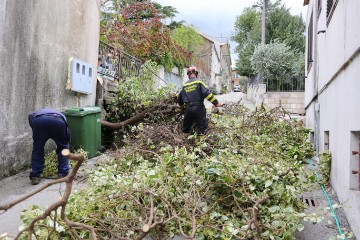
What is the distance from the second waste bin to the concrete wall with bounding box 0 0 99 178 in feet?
1.44

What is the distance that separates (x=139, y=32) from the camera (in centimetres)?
1541

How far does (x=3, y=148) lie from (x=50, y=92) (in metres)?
1.75

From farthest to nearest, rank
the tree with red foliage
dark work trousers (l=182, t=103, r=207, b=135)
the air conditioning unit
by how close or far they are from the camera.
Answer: the tree with red foliage < the air conditioning unit < dark work trousers (l=182, t=103, r=207, b=135)

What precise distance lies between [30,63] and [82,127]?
166cm

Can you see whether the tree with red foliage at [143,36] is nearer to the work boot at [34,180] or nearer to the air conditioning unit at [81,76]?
the air conditioning unit at [81,76]

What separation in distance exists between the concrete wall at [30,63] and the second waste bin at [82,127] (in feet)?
1.44

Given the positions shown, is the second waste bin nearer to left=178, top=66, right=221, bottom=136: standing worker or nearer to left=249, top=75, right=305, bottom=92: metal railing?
left=178, top=66, right=221, bottom=136: standing worker

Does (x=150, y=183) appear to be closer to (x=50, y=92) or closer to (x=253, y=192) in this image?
(x=253, y=192)

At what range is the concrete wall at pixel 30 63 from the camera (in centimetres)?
562

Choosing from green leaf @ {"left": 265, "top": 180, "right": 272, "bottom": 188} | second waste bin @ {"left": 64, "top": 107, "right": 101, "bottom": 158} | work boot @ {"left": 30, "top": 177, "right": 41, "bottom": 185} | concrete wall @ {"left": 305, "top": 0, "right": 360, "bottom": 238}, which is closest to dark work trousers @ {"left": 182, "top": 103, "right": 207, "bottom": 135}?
second waste bin @ {"left": 64, "top": 107, "right": 101, "bottom": 158}

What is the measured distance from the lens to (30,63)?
20.6 feet

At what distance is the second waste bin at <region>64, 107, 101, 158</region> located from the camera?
725cm

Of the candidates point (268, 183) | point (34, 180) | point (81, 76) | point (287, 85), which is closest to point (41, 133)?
point (34, 180)

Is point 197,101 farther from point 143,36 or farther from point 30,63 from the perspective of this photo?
point 143,36
